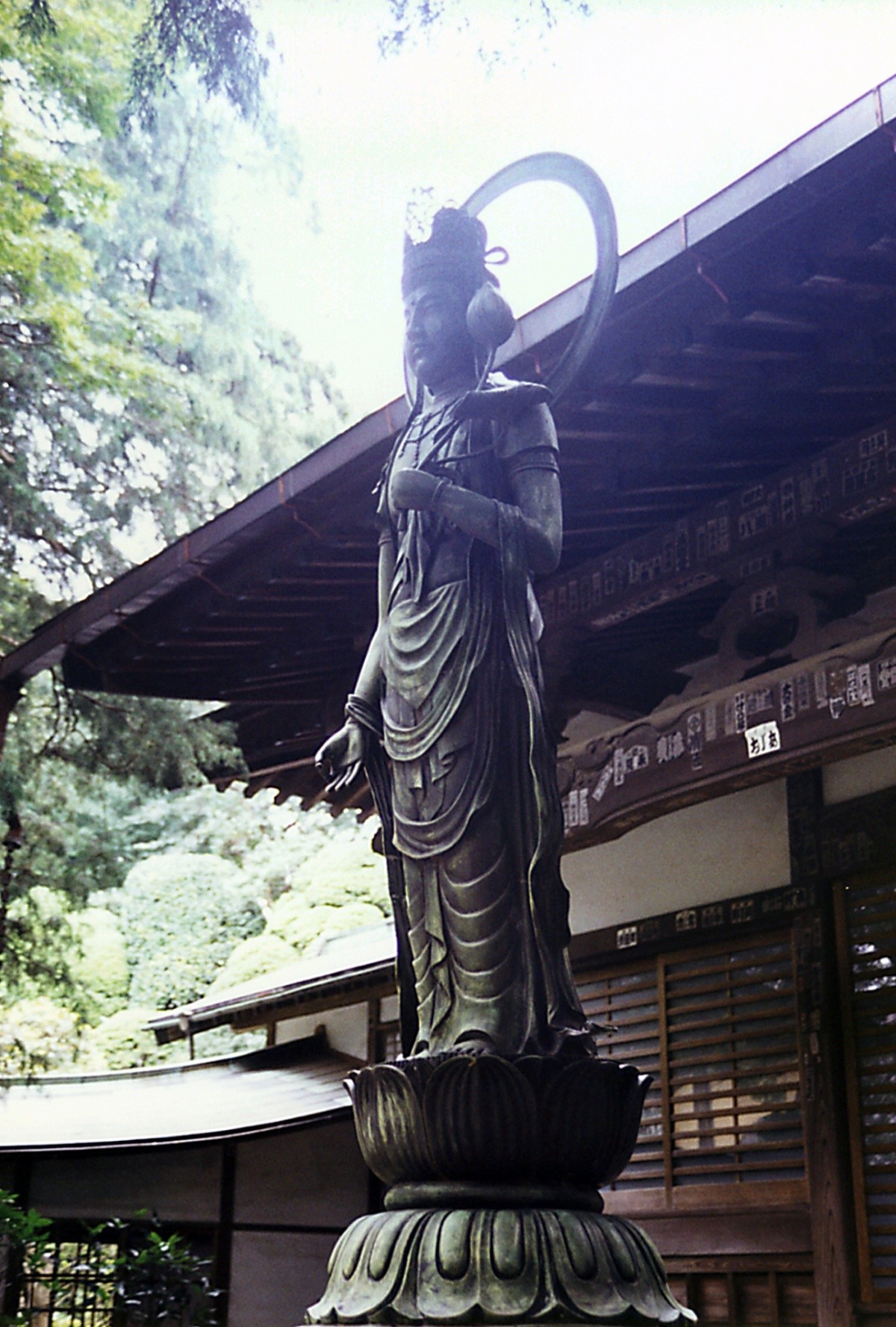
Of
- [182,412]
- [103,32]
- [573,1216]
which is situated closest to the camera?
[573,1216]

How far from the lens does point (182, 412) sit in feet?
37.2

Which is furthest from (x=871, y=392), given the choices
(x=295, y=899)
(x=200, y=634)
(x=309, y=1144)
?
(x=295, y=899)

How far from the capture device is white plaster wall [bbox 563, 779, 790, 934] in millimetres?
6180

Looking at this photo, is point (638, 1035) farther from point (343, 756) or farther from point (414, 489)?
point (414, 489)

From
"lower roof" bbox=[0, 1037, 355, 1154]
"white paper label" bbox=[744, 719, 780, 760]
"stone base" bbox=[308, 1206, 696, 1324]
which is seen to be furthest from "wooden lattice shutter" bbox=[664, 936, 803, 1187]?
"stone base" bbox=[308, 1206, 696, 1324]

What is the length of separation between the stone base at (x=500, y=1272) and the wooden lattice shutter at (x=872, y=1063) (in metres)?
2.62

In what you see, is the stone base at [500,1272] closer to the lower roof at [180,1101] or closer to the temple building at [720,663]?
the temple building at [720,663]

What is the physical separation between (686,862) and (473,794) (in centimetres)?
351

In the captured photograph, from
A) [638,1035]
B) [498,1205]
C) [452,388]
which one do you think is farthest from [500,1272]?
[638,1035]

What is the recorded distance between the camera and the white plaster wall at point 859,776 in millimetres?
5633

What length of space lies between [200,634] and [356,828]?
677 inches

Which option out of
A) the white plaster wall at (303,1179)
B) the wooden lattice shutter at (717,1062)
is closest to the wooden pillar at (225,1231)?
the white plaster wall at (303,1179)

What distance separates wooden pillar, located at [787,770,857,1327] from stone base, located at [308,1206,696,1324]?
2634 millimetres

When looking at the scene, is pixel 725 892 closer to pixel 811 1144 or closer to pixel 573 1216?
pixel 811 1144
